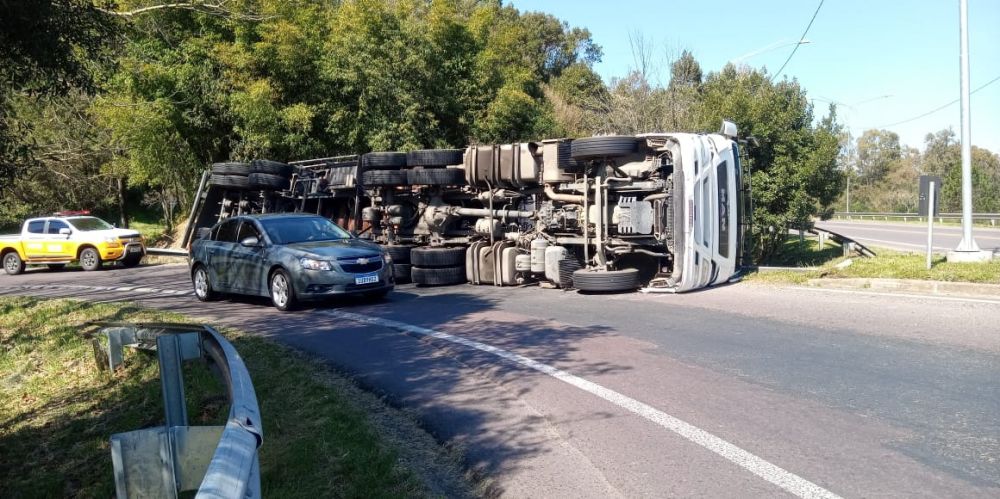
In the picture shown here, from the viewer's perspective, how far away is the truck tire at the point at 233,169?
18.9 metres

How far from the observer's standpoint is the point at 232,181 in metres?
18.9

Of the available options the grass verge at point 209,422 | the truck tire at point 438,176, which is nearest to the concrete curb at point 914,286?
the truck tire at point 438,176

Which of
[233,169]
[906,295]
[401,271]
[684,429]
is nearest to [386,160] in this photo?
[401,271]

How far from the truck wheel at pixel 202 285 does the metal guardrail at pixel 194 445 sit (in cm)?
925

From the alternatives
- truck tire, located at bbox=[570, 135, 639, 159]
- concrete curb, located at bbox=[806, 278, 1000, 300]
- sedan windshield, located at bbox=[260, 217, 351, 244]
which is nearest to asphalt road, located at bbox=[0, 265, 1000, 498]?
concrete curb, located at bbox=[806, 278, 1000, 300]

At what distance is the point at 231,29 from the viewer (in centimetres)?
2683

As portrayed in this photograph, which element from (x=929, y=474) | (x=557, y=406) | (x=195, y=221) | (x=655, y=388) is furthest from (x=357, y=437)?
(x=195, y=221)

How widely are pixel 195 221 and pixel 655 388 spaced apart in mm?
16428

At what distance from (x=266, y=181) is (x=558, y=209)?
26.5ft

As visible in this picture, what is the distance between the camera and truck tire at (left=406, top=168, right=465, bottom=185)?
1561 centimetres

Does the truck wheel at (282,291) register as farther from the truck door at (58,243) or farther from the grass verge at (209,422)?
the truck door at (58,243)

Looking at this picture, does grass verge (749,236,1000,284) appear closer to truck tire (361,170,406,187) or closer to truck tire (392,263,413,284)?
truck tire (392,263,413,284)

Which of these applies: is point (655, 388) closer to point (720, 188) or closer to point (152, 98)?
point (720, 188)

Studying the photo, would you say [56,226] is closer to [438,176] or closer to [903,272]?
[438,176]
